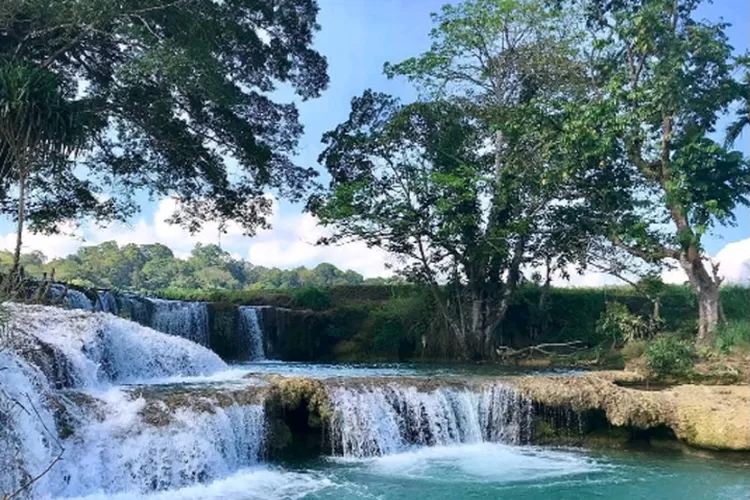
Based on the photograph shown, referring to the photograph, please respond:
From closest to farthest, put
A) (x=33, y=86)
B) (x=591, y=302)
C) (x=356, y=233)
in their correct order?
(x=33, y=86) < (x=356, y=233) < (x=591, y=302)

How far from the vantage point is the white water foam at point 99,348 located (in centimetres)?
857

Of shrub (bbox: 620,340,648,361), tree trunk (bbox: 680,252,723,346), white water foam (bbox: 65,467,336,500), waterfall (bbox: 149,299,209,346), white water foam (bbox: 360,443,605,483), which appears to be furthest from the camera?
waterfall (bbox: 149,299,209,346)

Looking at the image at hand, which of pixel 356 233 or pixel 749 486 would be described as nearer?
pixel 749 486

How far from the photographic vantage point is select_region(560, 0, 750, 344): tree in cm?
1441

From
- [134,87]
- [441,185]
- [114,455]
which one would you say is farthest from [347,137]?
[114,455]

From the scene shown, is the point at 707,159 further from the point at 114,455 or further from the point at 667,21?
the point at 114,455

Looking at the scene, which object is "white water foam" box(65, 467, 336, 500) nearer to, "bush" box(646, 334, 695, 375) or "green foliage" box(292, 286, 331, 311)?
"bush" box(646, 334, 695, 375)

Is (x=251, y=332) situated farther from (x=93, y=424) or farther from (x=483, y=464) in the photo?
(x=93, y=424)

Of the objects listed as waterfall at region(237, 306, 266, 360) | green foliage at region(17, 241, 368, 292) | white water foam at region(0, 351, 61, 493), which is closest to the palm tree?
white water foam at region(0, 351, 61, 493)

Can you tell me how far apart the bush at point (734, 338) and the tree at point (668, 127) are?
722mm

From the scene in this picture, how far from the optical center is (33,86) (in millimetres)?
12016

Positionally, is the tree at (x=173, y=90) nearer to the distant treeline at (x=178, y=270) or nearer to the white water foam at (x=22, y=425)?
the white water foam at (x=22, y=425)

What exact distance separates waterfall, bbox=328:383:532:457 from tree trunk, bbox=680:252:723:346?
695 cm

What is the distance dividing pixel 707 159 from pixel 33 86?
12815 mm
